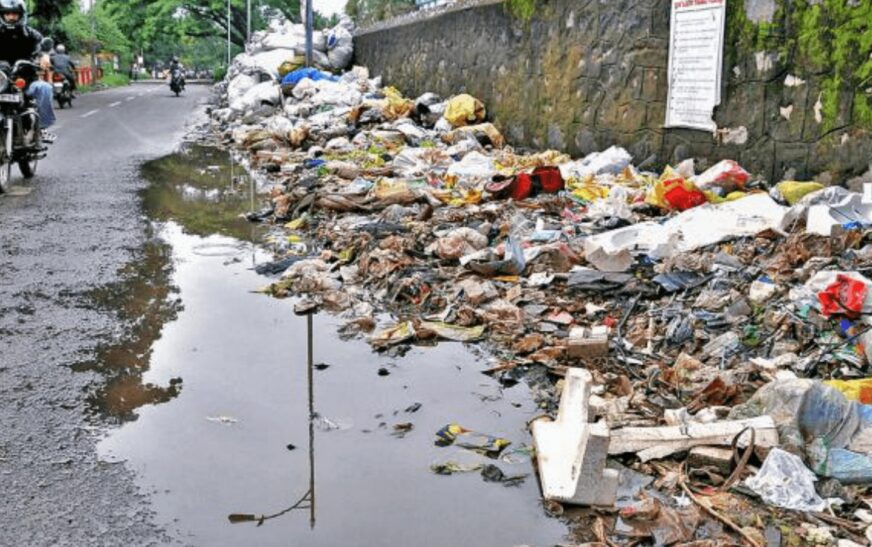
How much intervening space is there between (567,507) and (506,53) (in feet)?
29.1

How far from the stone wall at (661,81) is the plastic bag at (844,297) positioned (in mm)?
1882

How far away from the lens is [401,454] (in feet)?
9.96

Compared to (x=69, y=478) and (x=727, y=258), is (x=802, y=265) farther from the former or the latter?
(x=69, y=478)

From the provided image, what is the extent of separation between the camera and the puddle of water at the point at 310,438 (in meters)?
2.56

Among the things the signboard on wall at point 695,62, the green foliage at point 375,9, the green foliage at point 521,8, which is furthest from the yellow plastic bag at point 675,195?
the green foliage at point 375,9

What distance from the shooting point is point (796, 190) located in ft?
18.1

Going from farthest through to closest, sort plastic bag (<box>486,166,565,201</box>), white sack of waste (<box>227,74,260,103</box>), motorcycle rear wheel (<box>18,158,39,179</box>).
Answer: white sack of waste (<box>227,74,260,103</box>) < motorcycle rear wheel (<box>18,158,39,179</box>) < plastic bag (<box>486,166,565,201</box>)

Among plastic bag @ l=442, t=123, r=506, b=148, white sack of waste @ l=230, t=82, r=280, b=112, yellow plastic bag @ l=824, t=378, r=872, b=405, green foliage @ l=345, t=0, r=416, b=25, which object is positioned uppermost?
green foliage @ l=345, t=0, r=416, b=25

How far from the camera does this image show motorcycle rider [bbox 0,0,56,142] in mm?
9242

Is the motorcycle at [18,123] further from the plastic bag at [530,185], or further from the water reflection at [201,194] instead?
the plastic bag at [530,185]

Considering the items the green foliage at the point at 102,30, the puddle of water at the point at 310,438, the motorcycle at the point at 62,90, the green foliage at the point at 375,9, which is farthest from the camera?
the green foliage at the point at 102,30

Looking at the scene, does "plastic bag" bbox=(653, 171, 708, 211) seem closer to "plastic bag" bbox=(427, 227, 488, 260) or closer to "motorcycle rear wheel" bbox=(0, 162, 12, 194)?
"plastic bag" bbox=(427, 227, 488, 260)

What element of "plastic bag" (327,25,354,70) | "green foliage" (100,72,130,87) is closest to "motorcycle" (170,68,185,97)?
"plastic bag" (327,25,354,70)

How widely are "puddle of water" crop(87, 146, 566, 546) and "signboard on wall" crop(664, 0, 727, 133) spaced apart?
12.3ft
